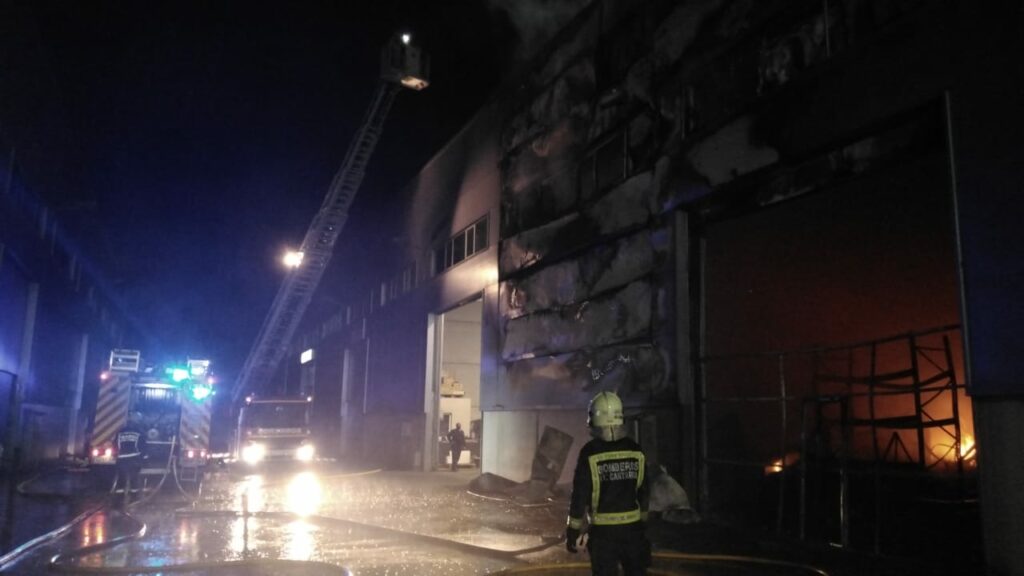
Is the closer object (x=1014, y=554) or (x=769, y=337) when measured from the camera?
(x=1014, y=554)

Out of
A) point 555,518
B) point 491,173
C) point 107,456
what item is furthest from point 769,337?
point 107,456

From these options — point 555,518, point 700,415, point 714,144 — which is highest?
point 714,144

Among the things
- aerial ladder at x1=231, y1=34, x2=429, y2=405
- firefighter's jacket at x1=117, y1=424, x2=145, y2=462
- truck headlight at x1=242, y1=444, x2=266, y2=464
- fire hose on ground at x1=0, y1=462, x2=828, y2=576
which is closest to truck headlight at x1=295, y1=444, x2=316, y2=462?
truck headlight at x1=242, y1=444, x2=266, y2=464

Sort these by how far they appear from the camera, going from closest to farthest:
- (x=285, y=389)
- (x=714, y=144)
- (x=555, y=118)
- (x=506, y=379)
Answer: (x=714, y=144) < (x=555, y=118) < (x=506, y=379) < (x=285, y=389)

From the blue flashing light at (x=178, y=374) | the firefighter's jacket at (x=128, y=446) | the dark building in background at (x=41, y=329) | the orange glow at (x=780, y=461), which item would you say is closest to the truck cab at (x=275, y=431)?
the dark building in background at (x=41, y=329)

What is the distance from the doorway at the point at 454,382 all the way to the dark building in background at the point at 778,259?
481 centimetres

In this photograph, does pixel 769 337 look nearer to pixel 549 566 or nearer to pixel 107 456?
pixel 549 566

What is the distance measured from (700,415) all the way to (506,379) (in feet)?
21.0

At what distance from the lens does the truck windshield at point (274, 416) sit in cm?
2133

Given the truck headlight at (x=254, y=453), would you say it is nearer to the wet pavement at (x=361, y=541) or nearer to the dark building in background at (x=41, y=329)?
the dark building in background at (x=41, y=329)

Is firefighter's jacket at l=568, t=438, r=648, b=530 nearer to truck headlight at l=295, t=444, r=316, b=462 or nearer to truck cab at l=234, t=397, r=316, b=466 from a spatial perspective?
truck headlight at l=295, t=444, r=316, b=462

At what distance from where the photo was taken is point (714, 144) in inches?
414

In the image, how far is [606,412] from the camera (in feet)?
16.7

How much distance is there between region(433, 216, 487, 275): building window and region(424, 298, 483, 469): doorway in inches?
56.1
